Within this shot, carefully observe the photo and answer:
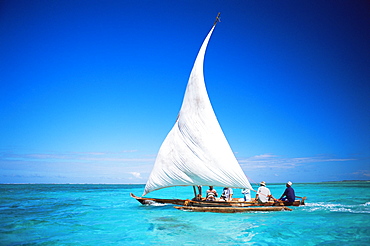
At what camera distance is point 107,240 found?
10477 mm

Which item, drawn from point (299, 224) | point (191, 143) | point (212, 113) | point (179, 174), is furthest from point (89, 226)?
point (299, 224)

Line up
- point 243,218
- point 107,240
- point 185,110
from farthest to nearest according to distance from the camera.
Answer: point 185,110
point 243,218
point 107,240

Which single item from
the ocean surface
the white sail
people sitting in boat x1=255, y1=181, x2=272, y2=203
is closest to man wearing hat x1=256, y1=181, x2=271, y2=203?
people sitting in boat x1=255, y1=181, x2=272, y2=203

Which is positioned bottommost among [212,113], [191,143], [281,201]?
[281,201]

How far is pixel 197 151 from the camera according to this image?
15867 millimetres

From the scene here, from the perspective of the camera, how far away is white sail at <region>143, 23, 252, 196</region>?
15188 millimetres

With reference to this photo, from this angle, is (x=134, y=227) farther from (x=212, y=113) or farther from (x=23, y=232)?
(x=212, y=113)

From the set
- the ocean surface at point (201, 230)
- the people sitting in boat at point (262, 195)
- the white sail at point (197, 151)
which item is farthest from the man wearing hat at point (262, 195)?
the white sail at point (197, 151)

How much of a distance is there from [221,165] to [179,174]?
9.27ft

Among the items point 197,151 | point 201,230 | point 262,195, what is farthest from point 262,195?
point 201,230

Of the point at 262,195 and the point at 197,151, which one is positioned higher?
the point at 197,151

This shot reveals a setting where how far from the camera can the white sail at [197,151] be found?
15188 millimetres

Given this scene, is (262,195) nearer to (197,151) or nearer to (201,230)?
(197,151)

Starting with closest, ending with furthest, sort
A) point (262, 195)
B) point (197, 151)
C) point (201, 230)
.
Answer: point (201, 230), point (197, 151), point (262, 195)
